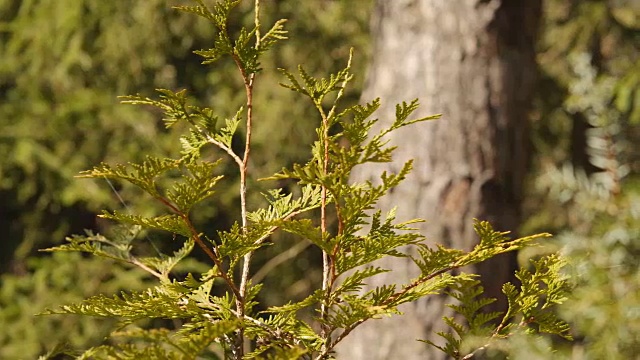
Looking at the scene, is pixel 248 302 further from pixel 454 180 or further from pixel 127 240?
pixel 454 180

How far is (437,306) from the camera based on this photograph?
2104mm

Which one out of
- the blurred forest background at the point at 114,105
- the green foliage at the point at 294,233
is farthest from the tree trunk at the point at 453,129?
the green foliage at the point at 294,233

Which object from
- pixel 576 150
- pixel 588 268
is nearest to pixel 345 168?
pixel 588 268

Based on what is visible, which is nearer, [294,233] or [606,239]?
[294,233]

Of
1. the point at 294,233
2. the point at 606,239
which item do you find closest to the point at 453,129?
the point at 606,239

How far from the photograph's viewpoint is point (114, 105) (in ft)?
11.6

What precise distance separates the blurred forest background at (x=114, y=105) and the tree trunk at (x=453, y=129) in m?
0.94

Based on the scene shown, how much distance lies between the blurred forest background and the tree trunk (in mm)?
942

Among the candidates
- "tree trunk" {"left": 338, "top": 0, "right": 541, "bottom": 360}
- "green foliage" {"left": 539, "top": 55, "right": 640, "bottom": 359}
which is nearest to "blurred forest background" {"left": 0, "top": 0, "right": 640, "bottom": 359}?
"tree trunk" {"left": 338, "top": 0, "right": 541, "bottom": 360}

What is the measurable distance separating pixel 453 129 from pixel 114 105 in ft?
5.80

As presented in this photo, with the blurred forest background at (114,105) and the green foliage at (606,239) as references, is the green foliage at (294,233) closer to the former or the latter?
the green foliage at (606,239)

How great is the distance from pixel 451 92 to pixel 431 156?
0.60 ft

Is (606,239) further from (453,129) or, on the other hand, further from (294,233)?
(294,233)

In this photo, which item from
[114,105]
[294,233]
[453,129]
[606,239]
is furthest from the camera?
[114,105]
